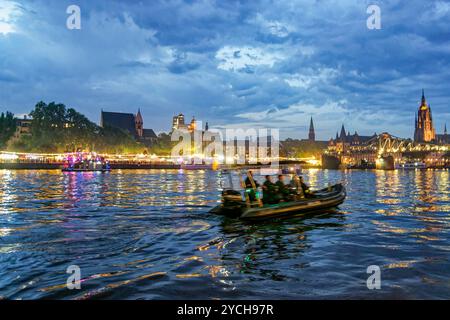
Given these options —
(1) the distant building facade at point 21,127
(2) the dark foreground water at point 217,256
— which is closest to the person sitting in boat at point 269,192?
(2) the dark foreground water at point 217,256

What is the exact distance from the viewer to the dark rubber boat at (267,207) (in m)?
20.1

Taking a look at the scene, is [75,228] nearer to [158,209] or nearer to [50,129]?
[158,209]

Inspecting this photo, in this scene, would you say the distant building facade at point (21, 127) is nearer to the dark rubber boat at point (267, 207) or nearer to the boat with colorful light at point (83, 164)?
the boat with colorful light at point (83, 164)

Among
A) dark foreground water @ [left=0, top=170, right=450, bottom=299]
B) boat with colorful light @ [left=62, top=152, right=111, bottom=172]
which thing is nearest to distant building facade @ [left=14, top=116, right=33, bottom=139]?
boat with colorful light @ [left=62, top=152, right=111, bottom=172]

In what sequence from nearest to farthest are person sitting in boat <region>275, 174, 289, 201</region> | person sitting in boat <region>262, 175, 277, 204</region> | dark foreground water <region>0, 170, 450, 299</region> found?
dark foreground water <region>0, 170, 450, 299</region> < person sitting in boat <region>262, 175, 277, 204</region> < person sitting in boat <region>275, 174, 289, 201</region>

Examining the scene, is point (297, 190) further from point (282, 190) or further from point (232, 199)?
point (232, 199)

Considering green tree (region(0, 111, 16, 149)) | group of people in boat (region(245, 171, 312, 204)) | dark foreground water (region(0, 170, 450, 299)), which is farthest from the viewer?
green tree (region(0, 111, 16, 149))

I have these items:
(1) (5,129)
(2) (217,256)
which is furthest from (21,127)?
(2) (217,256)

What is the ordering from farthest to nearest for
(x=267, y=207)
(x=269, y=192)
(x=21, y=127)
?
1. (x=21, y=127)
2. (x=269, y=192)
3. (x=267, y=207)

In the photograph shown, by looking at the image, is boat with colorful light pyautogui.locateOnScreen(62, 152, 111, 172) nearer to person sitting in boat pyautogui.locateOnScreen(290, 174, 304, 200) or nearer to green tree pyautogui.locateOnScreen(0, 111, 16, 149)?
green tree pyautogui.locateOnScreen(0, 111, 16, 149)

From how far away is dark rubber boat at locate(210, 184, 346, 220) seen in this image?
792 inches

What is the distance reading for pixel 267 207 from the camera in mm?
20500
